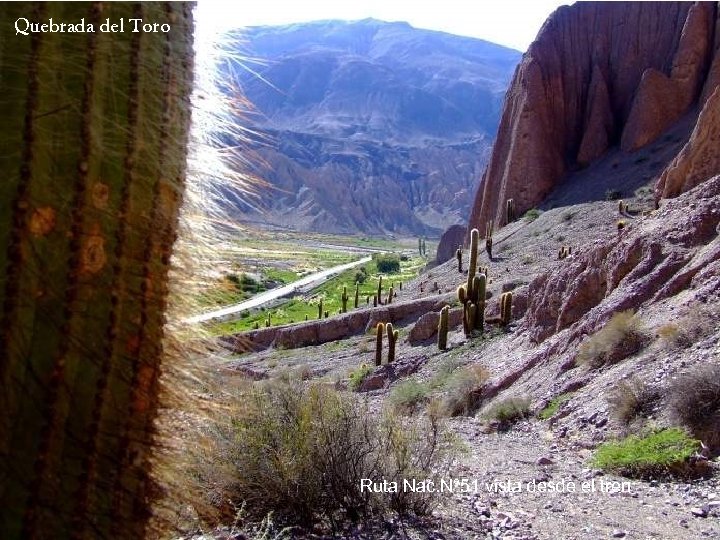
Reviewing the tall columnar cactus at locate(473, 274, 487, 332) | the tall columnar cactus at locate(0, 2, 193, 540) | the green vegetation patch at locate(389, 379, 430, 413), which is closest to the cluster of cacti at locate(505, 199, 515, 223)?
the tall columnar cactus at locate(473, 274, 487, 332)

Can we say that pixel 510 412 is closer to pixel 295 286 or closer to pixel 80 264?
pixel 80 264

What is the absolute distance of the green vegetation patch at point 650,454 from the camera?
7535 mm

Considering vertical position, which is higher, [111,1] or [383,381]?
[111,1]

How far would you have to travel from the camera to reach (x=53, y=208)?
2.07 meters

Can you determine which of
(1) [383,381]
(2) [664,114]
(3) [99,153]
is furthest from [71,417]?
(2) [664,114]

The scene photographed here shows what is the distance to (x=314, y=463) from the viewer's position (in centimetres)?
575

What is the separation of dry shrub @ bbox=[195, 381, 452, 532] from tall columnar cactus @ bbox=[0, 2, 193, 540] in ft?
9.92

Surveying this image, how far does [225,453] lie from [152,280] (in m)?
3.74

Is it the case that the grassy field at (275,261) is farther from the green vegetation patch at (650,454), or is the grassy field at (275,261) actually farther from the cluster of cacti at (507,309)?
the cluster of cacti at (507,309)

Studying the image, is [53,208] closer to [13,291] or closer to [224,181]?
[13,291]

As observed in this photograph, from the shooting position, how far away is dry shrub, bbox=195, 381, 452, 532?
5605mm

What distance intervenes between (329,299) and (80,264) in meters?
55.8

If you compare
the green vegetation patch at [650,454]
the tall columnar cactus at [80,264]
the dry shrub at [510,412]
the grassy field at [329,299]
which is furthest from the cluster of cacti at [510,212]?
the tall columnar cactus at [80,264]

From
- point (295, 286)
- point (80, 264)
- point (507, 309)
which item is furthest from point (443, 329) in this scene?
point (295, 286)
